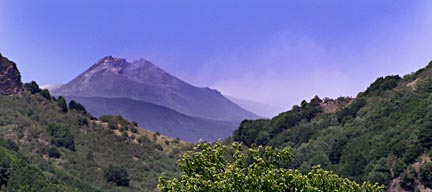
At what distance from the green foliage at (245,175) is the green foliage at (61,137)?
214 feet

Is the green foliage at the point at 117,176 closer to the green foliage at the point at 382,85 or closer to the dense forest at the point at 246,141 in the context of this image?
the dense forest at the point at 246,141

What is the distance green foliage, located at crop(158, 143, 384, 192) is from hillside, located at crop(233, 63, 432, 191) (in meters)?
40.8

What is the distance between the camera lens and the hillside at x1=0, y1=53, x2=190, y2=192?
72.4 m

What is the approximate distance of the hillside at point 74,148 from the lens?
72438mm

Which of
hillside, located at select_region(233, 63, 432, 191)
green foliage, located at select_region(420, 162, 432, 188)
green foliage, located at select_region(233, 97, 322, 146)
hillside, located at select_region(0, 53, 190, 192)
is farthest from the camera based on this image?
green foliage, located at select_region(233, 97, 322, 146)

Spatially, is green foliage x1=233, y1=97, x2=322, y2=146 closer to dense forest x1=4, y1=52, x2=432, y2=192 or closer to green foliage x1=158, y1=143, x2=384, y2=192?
dense forest x1=4, y1=52, x2=432, y2=192

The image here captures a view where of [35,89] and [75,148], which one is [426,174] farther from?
[35,89]

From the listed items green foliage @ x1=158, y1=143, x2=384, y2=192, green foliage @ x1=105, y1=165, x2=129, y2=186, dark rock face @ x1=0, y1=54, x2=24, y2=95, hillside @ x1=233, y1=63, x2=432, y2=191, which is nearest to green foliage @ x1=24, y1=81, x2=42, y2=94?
dark rock face @ x1=0, y1=54, x2=24, y2=95

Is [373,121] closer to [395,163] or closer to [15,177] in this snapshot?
[395,163]

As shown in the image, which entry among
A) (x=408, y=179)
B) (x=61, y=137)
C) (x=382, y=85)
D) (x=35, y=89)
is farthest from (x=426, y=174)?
(x=35, y=89)

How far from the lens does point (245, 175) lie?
21.6m

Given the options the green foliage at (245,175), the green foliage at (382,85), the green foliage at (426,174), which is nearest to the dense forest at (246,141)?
the green foliage at (426,174)

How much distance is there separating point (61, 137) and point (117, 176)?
10.5 meters

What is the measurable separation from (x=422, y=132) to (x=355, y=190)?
4587 centimetres
